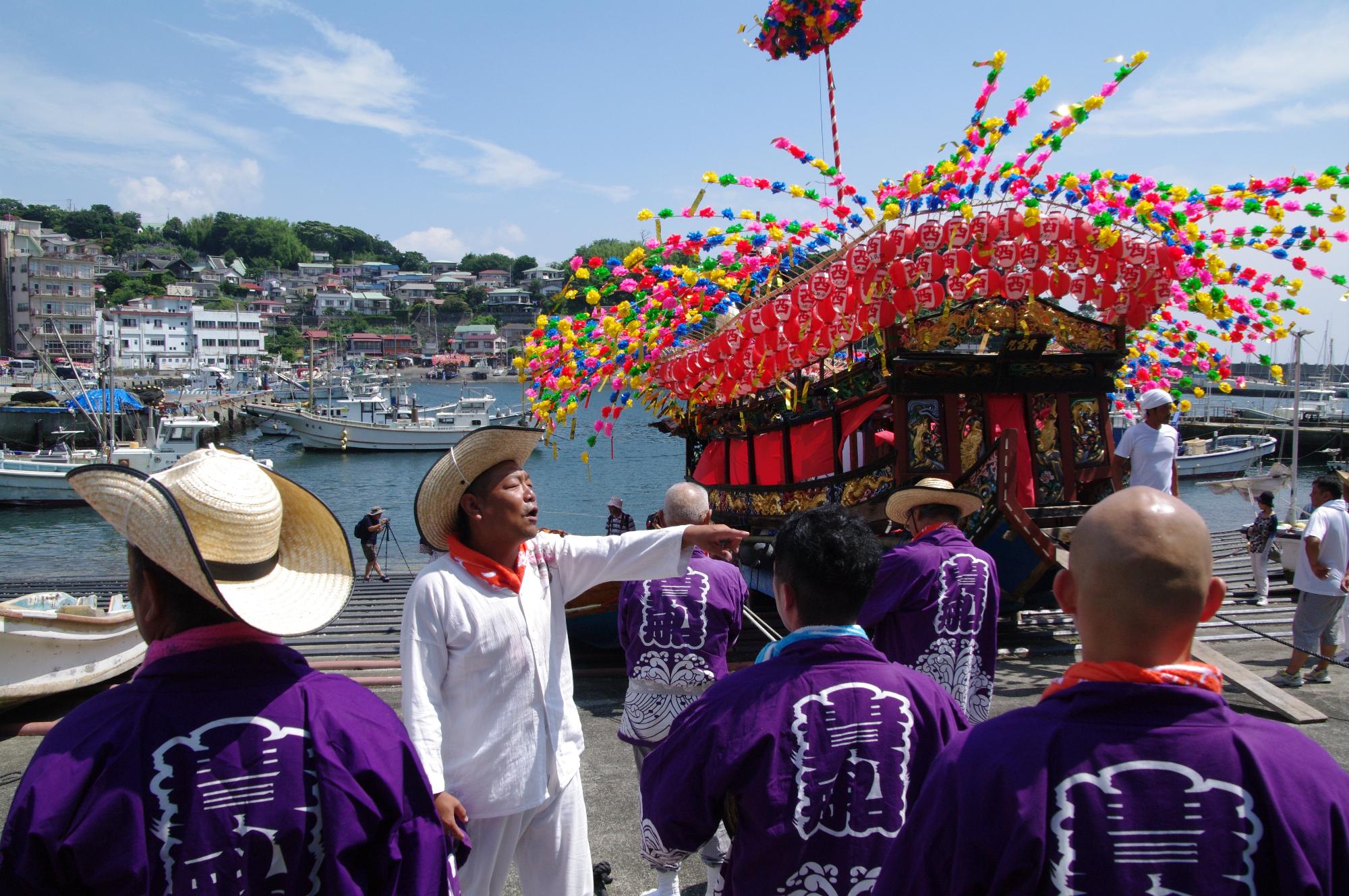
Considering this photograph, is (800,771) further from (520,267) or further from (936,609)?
(520,267)

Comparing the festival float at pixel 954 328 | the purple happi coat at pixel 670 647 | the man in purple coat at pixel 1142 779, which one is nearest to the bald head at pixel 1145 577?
the man in purple coat at pixel 1142 779

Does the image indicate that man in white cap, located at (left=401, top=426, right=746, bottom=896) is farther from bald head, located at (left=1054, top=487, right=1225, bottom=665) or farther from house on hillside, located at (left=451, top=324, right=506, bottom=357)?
house on hillside, located at (left=451, top=324, right=506, bottom=357)

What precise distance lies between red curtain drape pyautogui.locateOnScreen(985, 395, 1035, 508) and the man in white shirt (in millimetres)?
2189

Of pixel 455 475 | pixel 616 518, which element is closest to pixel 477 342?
pixel 616 518

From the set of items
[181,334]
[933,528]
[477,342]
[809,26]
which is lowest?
[933,528]

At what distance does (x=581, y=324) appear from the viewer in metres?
9.61

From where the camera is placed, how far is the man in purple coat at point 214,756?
1703mm

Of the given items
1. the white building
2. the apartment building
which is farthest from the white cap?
the white building

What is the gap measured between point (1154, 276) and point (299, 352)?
125 meters

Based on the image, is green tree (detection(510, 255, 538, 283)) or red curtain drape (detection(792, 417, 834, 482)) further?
green tree (detection(510, 255, 538, 283))

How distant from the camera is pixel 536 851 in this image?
3018 mm

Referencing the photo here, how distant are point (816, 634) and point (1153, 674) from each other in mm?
957

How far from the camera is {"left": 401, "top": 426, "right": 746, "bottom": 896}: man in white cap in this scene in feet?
9.37

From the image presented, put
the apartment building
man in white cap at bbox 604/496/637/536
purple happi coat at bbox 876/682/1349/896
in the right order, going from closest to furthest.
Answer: purple happi coat at bbox 876/682/1349/896
man in white cap at bbox 604/496/637/536
the apartment building
